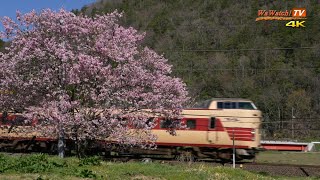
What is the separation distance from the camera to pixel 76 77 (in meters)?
16.9

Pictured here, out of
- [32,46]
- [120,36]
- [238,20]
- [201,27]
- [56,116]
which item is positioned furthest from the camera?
[238,20]

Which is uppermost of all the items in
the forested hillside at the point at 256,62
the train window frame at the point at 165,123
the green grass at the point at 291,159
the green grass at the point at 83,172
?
the forested hillside at the point at 256,62

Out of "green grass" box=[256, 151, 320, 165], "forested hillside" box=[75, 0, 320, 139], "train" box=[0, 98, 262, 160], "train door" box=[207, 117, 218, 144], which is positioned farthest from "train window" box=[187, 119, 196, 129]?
"forested hillside" box=[75, 0, 320, 139]

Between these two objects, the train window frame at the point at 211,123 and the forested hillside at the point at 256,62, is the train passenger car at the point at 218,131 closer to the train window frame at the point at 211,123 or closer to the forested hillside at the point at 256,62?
the train window frame at the point at 211,123

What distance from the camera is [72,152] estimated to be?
23578 mm

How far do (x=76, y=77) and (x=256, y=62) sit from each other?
52.6 meters

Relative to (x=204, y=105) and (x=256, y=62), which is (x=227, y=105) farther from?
(x=256, y=62)

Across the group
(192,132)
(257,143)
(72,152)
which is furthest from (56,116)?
(257,143)

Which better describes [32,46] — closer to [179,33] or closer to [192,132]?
[192,132]

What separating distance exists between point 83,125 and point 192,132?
790 centimetres

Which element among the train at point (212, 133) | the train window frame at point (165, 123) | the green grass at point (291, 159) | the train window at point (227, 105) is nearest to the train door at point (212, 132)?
the train at point (212, 133)

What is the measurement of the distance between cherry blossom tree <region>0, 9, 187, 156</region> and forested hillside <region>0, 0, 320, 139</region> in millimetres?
32104

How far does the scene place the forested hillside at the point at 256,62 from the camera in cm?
5750

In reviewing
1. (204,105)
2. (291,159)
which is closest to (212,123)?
(204,105)
